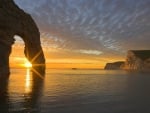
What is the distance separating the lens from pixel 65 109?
26.4 m

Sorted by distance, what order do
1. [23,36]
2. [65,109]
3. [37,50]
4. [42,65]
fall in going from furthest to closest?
[42,65] < [37,50] < [23,36] < [65,109]

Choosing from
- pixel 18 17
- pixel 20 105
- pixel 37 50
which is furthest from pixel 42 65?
pixel 20 105

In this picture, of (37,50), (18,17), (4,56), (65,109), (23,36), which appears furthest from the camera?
(37,50)

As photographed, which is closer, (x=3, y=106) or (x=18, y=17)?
(x=3, y=106)

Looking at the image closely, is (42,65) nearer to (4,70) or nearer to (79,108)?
(4,70)

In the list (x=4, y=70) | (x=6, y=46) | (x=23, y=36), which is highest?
(x=23, y=36)

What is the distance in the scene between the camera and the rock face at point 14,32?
7662 cm

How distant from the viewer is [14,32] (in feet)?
284

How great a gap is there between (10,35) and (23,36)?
22557 millimetres

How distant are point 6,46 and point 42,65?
190 feet

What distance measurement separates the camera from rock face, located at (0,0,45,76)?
7662 centimetres

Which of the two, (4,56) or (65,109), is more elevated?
(4,56)

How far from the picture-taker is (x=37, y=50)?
122312 millimetres

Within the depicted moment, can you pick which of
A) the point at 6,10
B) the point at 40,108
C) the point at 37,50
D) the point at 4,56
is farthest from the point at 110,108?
the point at 37,50
